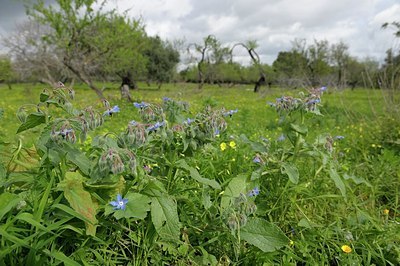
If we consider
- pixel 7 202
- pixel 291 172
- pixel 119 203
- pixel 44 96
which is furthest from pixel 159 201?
pixel 291 172

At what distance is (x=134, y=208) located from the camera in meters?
1.27

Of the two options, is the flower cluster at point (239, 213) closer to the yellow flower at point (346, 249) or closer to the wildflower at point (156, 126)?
the wildflower at point (156, 126)

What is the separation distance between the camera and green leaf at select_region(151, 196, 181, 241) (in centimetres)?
132

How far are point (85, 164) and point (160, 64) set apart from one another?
3008 centimetres

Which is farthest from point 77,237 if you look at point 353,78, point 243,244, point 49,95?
point 353,78

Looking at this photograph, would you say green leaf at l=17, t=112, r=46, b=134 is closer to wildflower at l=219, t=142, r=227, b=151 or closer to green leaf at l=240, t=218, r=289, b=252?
green leaf at l=240, t=218, r=289, b=252

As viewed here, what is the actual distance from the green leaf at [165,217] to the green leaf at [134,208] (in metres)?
0.04

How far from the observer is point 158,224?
51.6 inches

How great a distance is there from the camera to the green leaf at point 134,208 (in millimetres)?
1211

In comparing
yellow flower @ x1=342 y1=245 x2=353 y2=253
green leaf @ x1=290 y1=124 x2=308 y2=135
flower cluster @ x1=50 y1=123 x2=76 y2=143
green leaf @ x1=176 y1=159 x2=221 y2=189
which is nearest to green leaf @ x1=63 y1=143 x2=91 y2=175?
flower cluster @ x1=50 y1=123 x2=76 y2=143

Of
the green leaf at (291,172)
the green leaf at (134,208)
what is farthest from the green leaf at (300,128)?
the green leaf at (134,208)

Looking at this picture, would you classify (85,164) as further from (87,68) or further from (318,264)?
(87,68)

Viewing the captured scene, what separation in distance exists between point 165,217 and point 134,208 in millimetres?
139

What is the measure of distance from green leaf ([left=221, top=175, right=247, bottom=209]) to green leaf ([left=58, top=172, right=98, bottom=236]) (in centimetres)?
61
